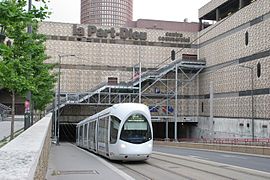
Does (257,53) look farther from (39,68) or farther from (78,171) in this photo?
(78,171)

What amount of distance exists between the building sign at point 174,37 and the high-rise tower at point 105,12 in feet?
245

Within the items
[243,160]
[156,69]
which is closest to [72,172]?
[243,160]

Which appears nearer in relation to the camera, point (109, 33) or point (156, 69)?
point (109, 33)

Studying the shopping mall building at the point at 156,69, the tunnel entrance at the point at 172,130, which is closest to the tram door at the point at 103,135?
the shopping mall building at the point at 156,69

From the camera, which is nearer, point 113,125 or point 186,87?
point 113,125

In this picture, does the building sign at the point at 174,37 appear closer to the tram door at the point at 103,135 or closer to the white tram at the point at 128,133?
the tram door at the point at 103,135

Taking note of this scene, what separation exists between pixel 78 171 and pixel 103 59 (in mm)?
56173

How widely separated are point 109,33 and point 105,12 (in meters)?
78.9

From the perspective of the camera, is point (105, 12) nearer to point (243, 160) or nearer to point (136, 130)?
point (243, 160)

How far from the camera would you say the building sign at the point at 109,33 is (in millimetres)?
70731

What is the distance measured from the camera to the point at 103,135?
22.5m

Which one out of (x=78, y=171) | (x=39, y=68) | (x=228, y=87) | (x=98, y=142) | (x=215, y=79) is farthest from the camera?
(x=215, y=79)

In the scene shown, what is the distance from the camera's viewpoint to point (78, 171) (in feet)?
52.4

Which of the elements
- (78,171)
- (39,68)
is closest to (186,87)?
(39,68)
